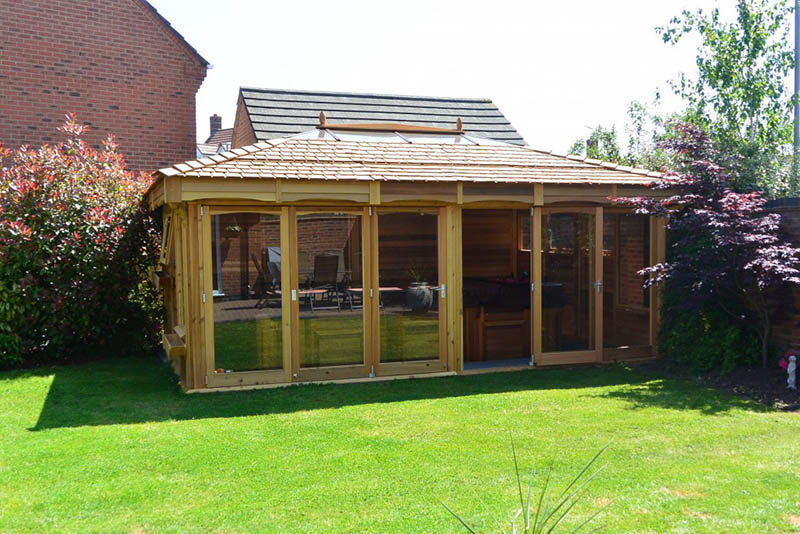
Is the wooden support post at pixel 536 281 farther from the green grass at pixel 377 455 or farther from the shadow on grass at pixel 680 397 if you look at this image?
the shadow on grass at pixel 680 397

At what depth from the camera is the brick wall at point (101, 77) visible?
13094mm

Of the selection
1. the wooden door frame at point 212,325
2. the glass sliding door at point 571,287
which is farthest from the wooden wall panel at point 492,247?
the wooden door frame at point 212,325

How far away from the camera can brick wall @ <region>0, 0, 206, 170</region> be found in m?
13.1

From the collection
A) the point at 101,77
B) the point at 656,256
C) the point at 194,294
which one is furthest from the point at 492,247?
the point at 101,77

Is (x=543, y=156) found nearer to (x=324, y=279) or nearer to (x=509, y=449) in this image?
(x=324, y=279)

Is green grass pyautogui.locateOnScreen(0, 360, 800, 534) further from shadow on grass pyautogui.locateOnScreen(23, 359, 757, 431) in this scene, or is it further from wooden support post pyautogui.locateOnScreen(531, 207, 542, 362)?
wooden support post pyautogui.locateOnScreen(531, 207, 542, 362)

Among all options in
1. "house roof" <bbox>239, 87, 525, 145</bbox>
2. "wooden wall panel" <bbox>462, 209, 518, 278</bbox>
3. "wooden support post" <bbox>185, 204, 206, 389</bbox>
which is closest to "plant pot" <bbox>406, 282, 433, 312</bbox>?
"wooden support post" <bbox>185, 204, 206, 389</bbox>

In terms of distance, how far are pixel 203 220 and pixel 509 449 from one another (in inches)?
178

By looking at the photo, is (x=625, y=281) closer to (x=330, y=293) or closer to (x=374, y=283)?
(x=374, y=283)

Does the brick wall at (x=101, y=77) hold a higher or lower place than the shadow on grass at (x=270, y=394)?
higher

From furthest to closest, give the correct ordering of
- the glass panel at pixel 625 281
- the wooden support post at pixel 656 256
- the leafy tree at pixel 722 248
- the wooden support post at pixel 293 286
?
the wooden support post at pixel 656 256 < the glass panel at pixel 625 281 < the wooden support post at pixel 293 286 < the leafy tree at pixel 722 248

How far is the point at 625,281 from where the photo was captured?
1006 centimetres

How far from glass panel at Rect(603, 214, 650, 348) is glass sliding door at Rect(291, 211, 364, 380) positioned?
12.0 feet

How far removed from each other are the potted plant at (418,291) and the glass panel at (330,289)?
2.19 ft
